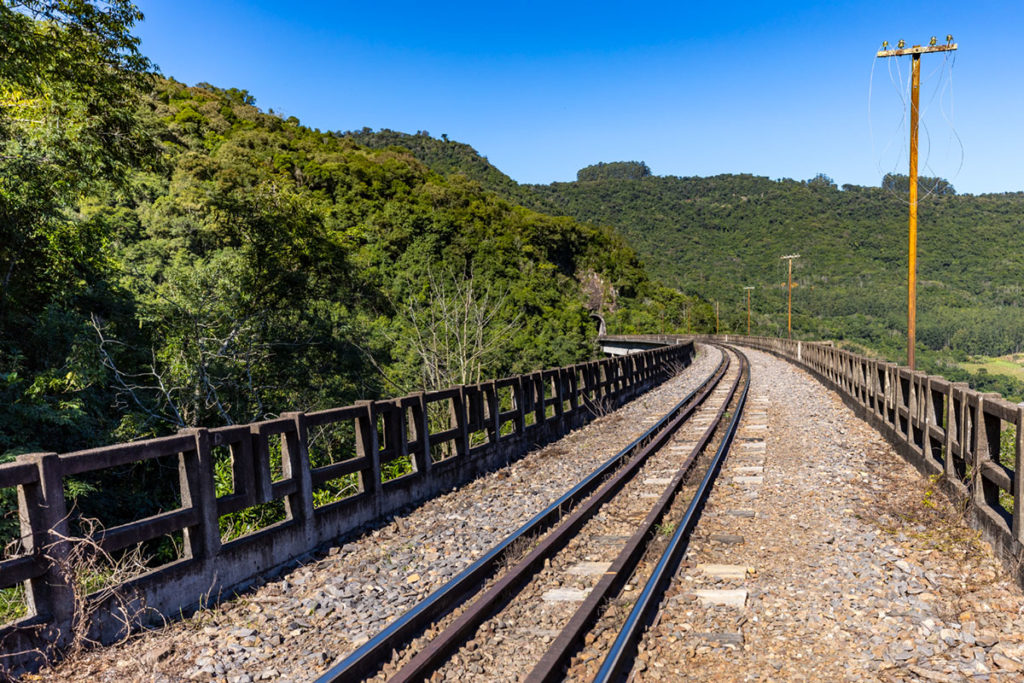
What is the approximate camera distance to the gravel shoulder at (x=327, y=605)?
14.0 ft

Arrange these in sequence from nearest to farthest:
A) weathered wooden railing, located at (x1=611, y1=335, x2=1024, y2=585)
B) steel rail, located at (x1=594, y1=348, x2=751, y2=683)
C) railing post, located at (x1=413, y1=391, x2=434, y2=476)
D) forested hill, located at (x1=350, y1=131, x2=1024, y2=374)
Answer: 1. steel rail, located at (x1=594, y1=348, x2=751, y2=683)
2. weathered wooden railing, located at (x1=611, y1=335, x2=1024, y2=585)
3. railing post, located at (x1=413, y1=391, x2=434, y2=476)
4. forested hill, located at (x1=350, y1=131, x2=1024, y2=374)

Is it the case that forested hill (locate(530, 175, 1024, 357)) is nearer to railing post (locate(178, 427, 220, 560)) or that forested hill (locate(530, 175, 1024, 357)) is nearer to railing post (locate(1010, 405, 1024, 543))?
railing post (locate(1010, 405, 1024, 543))

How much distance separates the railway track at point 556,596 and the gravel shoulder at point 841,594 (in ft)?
0.98

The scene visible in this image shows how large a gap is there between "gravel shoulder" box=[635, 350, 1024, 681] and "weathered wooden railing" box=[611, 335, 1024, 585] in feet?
0.83

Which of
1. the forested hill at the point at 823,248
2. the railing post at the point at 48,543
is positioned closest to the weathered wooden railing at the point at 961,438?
the railing post at the point at 48,543

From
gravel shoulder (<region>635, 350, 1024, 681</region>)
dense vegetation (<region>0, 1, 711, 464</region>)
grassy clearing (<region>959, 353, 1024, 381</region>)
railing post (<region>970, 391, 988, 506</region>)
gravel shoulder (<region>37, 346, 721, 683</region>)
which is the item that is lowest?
grassy clearing (<region>959, 353, 1024, 381</region>)

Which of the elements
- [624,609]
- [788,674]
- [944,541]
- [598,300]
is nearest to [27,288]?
[624,609]

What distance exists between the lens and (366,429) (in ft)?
24.8

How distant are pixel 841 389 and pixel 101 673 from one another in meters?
19.0

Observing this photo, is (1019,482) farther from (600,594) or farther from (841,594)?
(600,594)

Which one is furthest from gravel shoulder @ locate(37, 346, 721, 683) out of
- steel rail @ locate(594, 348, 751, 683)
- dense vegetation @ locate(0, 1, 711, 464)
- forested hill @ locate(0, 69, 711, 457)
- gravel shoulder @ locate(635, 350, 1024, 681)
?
dense vegetation @ locate(0, 1, 711, 464)

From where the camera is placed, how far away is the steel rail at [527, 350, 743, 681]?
4039mm

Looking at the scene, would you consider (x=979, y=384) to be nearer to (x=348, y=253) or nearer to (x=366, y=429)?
(x=348, y=253)

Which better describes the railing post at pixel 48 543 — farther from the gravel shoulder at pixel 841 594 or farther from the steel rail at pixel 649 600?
the gravel shoulder at pixel 841 594
